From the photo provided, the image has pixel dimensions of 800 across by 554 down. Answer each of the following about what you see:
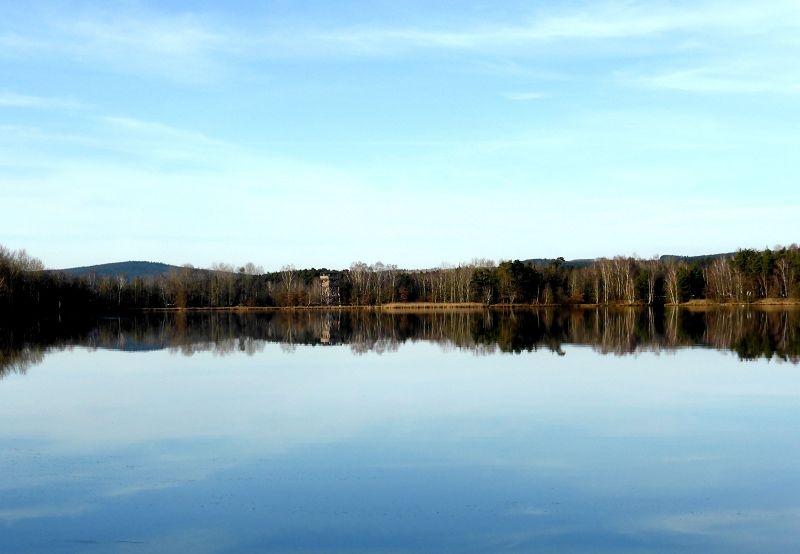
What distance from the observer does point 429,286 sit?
106 meters

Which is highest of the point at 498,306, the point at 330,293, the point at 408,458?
the point at 330,293

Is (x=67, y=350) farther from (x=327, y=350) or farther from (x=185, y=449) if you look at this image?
(x=185, y=449)

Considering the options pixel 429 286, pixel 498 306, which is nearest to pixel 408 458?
pixel 498 306

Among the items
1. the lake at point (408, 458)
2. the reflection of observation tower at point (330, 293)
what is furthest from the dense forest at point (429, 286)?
the lake at point (408, 458)

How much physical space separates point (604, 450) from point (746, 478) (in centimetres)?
196

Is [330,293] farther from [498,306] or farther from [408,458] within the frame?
[408,458]

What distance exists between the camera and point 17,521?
26.5ft

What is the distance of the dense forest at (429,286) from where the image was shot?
75500 millimetres

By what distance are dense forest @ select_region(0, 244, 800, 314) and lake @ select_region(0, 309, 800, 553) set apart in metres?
50.6

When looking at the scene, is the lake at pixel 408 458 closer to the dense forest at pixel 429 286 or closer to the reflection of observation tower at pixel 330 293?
the dense forest at pixel 429 286

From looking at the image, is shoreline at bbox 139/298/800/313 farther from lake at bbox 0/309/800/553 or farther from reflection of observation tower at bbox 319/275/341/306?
lake at bbox 0/309/800/553

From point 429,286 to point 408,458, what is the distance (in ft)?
312

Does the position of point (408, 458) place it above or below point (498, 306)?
below

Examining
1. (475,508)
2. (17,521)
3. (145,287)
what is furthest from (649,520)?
(145,287)
